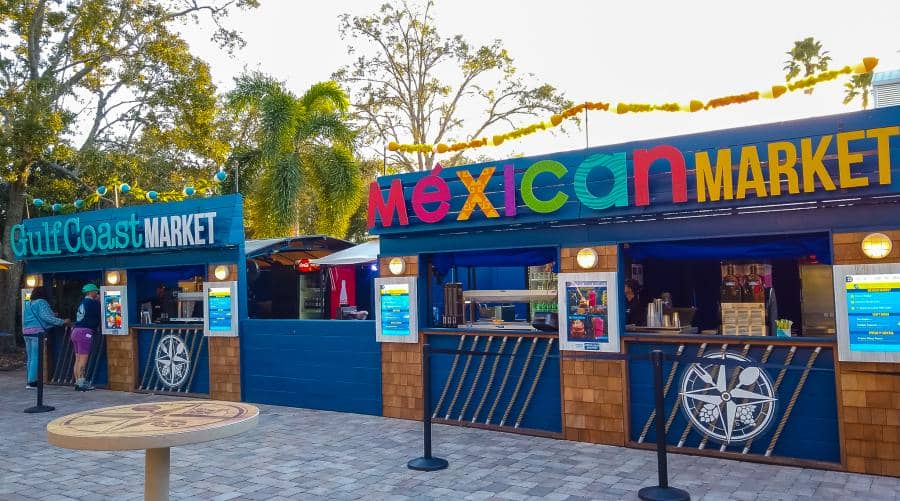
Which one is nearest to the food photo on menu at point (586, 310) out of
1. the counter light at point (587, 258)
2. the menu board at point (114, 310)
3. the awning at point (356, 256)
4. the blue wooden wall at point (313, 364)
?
the counter light at point (587, 258)

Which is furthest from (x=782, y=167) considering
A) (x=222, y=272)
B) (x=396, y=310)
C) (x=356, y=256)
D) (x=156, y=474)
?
(x=356, y=256)

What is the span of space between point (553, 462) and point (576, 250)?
7.22ft

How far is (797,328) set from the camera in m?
8.75

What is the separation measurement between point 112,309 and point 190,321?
4.84ft

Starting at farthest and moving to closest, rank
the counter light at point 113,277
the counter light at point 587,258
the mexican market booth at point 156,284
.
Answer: the counter light at point 113,277, the mexican market booth at point 156,284, the counter light at point 587,258

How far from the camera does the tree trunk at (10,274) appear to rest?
16031mm

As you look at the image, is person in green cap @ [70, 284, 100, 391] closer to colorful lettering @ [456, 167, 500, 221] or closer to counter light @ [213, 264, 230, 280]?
counter light @ [213, 264, 230, 280]

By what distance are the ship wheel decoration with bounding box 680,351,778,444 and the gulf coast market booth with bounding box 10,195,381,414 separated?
3924 mm

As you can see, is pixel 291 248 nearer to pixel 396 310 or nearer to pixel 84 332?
pixel 84 332

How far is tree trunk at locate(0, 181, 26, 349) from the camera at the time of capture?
52.6 feet

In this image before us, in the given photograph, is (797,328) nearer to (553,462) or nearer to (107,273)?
(553,462)

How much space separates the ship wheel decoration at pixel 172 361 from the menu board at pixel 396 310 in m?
3.90

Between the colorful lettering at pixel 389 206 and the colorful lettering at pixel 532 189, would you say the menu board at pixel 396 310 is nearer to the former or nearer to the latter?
the colorful lettering at pixel 389 206

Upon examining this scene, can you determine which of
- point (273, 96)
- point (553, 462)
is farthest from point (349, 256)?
point (553, 462)
